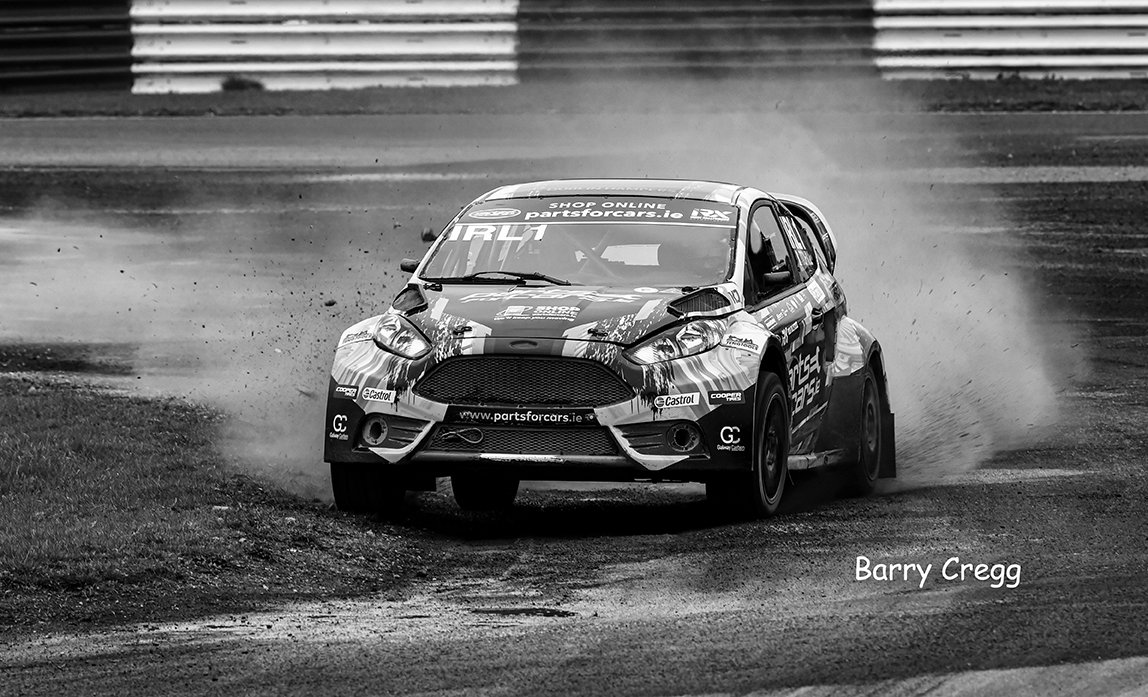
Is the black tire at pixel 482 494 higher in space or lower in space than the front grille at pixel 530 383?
lower

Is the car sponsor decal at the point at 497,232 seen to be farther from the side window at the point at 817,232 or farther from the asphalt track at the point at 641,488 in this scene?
the side window at the point at 817,232

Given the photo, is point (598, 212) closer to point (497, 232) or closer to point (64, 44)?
point (497, 232)

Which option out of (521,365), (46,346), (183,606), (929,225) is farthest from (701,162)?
(183,606)

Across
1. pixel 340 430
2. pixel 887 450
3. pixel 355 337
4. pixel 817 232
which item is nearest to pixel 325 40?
pixel 817 232

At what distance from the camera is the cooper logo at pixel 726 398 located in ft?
29.2

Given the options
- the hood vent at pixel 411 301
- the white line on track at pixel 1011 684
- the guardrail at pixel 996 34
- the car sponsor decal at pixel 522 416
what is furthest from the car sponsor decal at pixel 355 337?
the guardrail at pixel 996 34

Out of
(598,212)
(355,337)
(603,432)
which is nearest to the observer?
(603,432)

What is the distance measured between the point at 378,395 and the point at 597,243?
1455mm

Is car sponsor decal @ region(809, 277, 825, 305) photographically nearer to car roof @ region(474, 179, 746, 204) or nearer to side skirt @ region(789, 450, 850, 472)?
car roof @ region(474, 179, 746, 204)

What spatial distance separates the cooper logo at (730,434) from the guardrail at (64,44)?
20.5 metres

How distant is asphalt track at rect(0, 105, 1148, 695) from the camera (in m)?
6.32

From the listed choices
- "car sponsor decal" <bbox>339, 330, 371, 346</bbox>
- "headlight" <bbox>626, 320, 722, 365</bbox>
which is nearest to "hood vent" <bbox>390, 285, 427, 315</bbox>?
"car sponsor decal" <bbox>339, 330, 371, 346</bbox>

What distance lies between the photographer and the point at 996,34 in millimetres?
27578

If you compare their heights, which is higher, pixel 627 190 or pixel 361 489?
pixel 627 190
